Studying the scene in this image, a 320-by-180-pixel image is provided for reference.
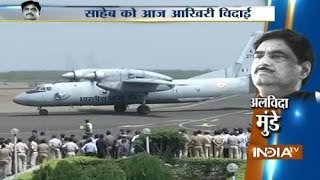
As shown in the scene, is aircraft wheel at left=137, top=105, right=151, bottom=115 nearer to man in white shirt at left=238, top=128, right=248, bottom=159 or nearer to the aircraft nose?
man in white shirt at left=238, top=128, right=248, bottom=159

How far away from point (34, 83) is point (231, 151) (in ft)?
8.00

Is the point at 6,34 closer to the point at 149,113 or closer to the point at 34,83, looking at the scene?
the point at 34,83

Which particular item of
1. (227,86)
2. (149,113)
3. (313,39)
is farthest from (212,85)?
(313,39)

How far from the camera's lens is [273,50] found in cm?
864

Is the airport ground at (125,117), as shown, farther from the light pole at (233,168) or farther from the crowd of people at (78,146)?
the light pole at (233,168)

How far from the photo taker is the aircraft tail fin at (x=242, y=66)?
881 centimetres

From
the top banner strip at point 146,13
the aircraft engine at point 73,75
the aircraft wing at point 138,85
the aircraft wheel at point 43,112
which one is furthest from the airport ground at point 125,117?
the top banner strip at point 146,13

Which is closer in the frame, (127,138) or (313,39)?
(313,39)

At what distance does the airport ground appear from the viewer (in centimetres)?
937

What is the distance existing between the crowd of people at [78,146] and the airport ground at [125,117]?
0.07m

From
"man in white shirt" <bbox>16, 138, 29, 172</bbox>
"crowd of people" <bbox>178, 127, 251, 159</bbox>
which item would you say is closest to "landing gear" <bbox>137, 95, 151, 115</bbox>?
"crowd of people" <bbox>178, 127, 251, 159</bbox>

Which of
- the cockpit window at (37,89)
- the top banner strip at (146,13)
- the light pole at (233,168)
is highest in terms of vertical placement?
the top banner strip at (146,13)

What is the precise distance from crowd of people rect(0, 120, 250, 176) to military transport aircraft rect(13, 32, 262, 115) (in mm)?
310

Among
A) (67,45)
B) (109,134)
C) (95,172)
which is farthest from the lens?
(109,134)
